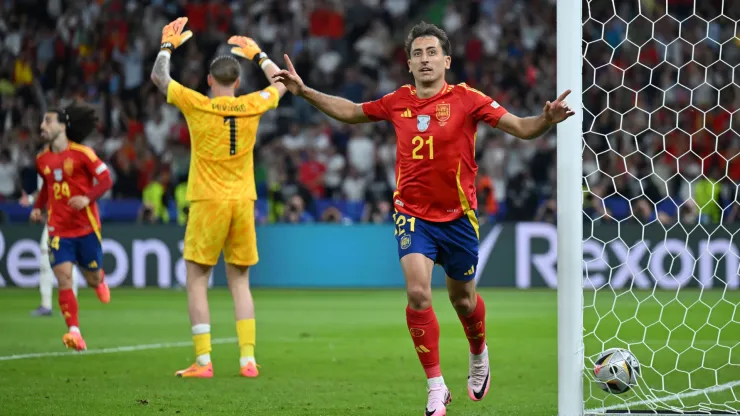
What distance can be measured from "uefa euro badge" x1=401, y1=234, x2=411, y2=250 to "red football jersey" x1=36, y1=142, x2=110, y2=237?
4.17 m

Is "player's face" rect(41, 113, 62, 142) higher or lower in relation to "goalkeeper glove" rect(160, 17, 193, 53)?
lower

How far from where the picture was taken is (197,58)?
21031 millimetres

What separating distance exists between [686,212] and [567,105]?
12.9 meters

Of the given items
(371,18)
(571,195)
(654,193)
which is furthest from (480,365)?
(371,18)

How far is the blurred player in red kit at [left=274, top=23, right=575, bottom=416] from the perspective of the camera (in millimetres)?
5836

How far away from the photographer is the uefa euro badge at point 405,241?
5866 mm

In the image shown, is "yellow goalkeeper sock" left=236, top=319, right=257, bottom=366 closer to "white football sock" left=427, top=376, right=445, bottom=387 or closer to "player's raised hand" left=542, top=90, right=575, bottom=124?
"white football sock" left=427, top=376, right=445, bottom=387

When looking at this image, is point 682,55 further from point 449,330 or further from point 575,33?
point 575,33

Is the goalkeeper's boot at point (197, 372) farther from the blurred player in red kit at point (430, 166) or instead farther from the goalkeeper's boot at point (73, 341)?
the blurred player in red kit at point (430, 166)

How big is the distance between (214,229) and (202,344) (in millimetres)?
804

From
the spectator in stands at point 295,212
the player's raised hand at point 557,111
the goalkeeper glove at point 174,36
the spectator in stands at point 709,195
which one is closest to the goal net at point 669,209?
the spectator in stands at point 709,195

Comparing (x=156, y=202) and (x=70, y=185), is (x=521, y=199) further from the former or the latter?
(x=70, y=185)

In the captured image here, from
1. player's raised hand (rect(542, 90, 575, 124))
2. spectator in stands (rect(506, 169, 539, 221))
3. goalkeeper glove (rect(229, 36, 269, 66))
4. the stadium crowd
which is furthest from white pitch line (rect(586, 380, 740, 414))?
spectator in stands (rect(506, 169, 539, 221))

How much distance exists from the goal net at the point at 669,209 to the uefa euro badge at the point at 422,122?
7.72 feet
